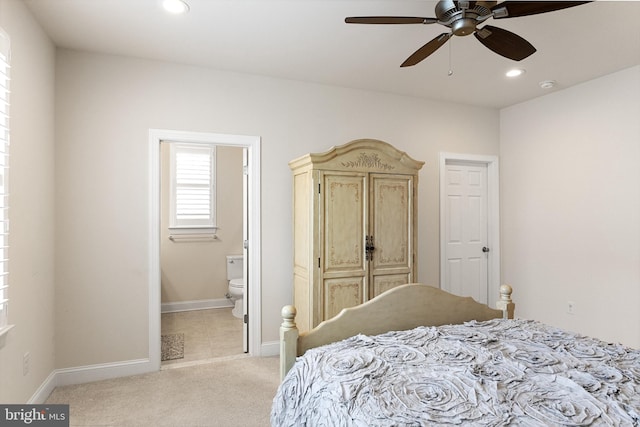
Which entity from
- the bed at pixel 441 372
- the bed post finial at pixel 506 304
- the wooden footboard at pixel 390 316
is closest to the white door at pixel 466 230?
the bed post finial at pixel 506 304

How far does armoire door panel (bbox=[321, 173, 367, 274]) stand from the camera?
3.11 metres

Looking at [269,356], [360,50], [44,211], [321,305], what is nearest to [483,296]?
[321,305]

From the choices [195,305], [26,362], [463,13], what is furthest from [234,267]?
[463,13]

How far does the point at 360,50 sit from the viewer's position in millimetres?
2922

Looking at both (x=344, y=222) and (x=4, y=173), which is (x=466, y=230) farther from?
(x=4, y=173)

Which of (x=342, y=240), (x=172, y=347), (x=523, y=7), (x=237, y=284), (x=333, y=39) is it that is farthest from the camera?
(x=237, y=284)

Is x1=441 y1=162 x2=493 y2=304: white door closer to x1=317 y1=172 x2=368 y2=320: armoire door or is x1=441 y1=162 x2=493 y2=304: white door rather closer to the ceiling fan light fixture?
the ceiling fan light fixture

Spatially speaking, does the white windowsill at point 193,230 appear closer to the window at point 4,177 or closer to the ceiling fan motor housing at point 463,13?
the window at point 4,177

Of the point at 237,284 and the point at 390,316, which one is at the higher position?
the point at 390,316

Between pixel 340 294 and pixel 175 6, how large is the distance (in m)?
2.47

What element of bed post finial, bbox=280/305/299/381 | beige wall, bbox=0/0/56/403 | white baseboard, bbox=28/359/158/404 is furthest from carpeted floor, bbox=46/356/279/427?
bed post finial, bbox=280/305/299/381

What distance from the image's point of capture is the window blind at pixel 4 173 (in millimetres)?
1910

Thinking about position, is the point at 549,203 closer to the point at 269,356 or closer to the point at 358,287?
the point at 358,287

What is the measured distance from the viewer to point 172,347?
3625 mm
